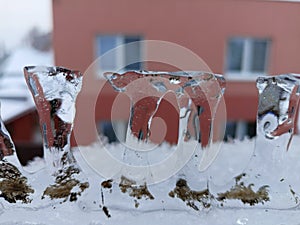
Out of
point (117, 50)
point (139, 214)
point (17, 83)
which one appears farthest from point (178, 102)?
point (17, 83)

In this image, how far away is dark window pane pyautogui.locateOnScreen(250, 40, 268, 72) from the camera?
91.7 inches

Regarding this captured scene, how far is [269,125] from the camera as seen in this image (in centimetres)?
33

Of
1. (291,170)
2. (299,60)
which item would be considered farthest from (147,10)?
(291,170)

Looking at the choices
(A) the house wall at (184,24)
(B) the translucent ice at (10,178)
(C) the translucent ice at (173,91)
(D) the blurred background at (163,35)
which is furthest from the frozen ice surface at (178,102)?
(A) the house wall at (184,24)

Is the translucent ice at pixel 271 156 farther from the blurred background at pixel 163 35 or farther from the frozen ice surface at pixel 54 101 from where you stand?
the blurred background at pixel 163 35

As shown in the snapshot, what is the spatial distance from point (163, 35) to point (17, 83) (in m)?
1.32

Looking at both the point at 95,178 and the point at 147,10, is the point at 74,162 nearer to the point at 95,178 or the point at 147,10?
the point at 95,178

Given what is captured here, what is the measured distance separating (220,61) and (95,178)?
6.85ft

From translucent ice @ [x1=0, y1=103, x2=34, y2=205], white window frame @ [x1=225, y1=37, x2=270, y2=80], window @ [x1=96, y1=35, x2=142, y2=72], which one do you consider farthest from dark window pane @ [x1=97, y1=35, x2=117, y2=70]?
translucent ice @ [x1=0, y1=103, x2=34, y2=205]

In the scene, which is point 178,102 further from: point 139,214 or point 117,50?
point 117,50

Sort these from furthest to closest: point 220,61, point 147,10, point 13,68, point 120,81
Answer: point 13,68 → point 220,61 → point 147,10 → point 120,81

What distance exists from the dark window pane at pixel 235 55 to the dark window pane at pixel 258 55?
3.8 inches

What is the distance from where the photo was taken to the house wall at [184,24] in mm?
2084

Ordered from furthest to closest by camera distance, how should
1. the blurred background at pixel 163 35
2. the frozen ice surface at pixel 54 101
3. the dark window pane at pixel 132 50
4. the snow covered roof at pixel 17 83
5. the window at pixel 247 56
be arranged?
the window at pixel 247 56
the dark window pane at pixel 132 50
the blurred background at pixel 163 35
the snow covered roof at pixel 17 83
the frozen ice surface at pixel 54 101
